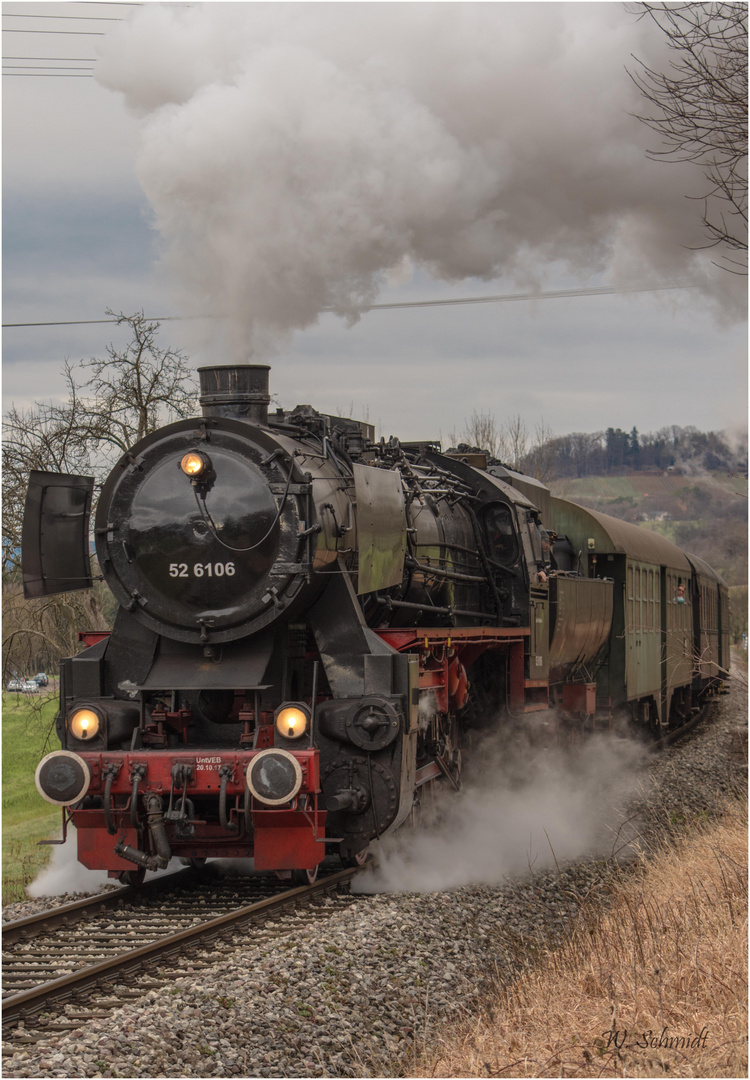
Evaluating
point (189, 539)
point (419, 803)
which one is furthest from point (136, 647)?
point (419, 803)

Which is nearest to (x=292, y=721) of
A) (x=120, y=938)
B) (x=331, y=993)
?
(x=120, y=938)

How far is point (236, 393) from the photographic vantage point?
784 cm

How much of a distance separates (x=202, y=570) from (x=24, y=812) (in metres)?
12.2

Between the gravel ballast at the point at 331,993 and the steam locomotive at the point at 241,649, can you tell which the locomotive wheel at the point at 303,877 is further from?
the gravel ballast at the point at 331,993

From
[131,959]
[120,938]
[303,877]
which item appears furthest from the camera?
[303,877]

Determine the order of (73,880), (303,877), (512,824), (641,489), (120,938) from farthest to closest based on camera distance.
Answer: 1. (641,489)
2. (512,824)
3. (73,880)
4. (303,877)
5. (120,938)

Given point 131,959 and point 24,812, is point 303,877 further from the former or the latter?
point 24,812

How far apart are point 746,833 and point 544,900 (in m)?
2.74

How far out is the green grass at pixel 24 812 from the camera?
42.2 ft

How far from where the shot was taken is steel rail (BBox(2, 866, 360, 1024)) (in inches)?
207

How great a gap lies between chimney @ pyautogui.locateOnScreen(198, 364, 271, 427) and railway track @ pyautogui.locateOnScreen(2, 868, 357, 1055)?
130 inches

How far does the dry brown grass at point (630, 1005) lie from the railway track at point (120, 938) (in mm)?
1650

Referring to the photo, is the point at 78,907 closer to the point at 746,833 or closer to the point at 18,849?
the point at 746,833

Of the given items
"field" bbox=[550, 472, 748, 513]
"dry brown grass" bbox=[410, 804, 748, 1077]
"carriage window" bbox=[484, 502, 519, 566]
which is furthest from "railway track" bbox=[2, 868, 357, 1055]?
"field" bbox=[550, 472, 748, 513]
